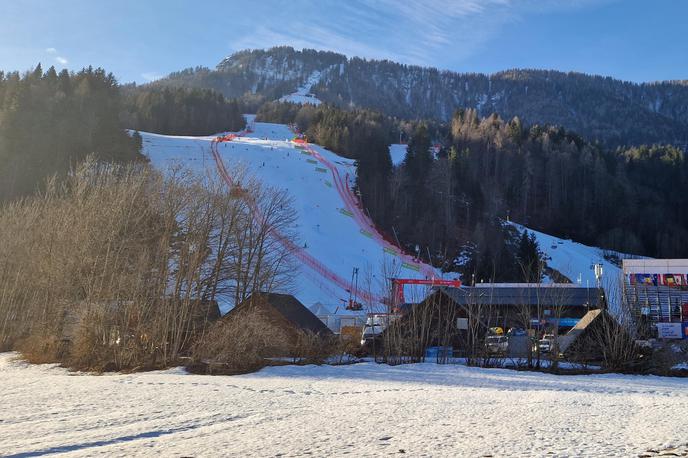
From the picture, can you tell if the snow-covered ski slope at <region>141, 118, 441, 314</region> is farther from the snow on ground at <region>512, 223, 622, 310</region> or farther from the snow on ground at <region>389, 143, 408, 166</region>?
the snow on ground at <region>512, 223, 622, 310</region>

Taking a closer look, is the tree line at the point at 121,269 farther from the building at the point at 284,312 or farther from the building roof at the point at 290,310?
the building roof at the point at 290,310

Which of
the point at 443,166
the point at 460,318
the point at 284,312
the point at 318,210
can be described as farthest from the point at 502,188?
the point at 284,312

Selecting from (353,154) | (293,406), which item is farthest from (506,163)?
(293,406)

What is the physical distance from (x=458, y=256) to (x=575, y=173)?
50.1 metres

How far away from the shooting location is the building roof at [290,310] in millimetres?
25844

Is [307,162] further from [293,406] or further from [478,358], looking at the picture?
[293,406]

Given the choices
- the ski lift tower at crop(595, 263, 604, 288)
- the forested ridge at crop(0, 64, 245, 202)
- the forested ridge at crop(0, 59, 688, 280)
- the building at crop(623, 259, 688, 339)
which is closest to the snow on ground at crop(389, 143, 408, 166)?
the forested ridge at crop(0, 59, 688, 280)

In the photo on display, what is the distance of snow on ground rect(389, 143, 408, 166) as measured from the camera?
111 meters

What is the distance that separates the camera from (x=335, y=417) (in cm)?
935

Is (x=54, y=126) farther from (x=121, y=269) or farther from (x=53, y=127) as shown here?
(x=121, y=269)

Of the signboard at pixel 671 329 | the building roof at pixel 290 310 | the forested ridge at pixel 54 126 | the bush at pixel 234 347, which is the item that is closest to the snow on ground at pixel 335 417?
the bush at pixel 234 347

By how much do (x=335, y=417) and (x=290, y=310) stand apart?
711 inches

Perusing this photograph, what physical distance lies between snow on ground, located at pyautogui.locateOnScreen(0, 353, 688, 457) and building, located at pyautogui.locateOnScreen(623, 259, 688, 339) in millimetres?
17319

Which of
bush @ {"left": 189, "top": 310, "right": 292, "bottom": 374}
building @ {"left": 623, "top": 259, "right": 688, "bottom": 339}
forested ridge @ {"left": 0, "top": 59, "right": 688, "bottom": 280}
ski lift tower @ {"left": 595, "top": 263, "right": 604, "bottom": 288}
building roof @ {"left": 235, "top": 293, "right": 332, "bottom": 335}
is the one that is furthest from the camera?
forested ridge @ {"left": 0, "top": 59, "right": 688, "bottom": 280}
